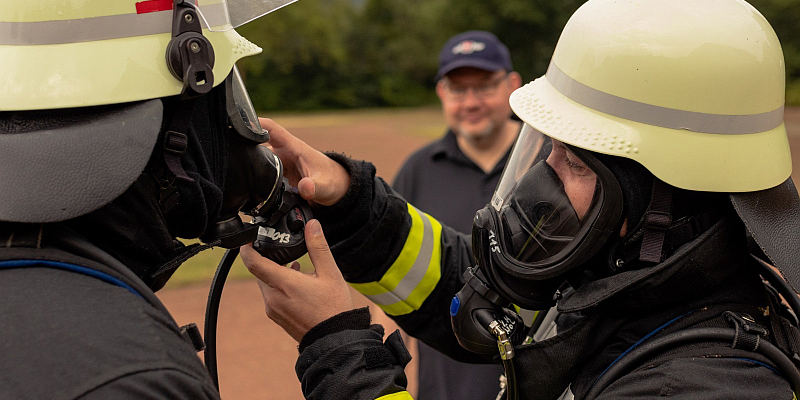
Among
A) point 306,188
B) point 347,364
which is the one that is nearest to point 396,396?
point 347,364

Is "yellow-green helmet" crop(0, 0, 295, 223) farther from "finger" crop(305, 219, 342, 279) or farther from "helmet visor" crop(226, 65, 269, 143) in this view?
"finger" crop(305, 219, 342, 279)

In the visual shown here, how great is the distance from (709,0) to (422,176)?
2.44 m

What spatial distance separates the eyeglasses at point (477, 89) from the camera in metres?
4.51

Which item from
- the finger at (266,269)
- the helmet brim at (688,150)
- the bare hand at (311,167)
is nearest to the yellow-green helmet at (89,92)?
the finger at (266,269)

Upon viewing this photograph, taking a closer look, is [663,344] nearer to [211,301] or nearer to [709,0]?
[709,0]

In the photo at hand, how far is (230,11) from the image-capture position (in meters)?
1.84

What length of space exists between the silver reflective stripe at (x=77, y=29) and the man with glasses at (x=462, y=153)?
2.47 meters

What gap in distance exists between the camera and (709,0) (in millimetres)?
1951

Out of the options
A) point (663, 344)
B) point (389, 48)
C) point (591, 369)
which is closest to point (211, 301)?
point (591, 369)

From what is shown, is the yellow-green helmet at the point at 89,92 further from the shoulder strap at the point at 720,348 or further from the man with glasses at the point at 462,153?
the man with glasses at the point at 462,153

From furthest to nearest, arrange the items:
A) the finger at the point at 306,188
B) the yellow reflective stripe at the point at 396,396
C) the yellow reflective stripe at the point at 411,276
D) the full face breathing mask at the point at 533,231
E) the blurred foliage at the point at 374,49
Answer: the blurred foliage at the point at 374,49
the yellow reflective stripe at the point at 411,276
the finger at the point at 306,188
the full face breathing mask at the point at 533,231
the yellow reflective stripe at the point at 396,396

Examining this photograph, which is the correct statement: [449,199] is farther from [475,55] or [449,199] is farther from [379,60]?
[379,60]

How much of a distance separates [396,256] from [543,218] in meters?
0.67

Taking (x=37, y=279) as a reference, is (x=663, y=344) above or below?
below
